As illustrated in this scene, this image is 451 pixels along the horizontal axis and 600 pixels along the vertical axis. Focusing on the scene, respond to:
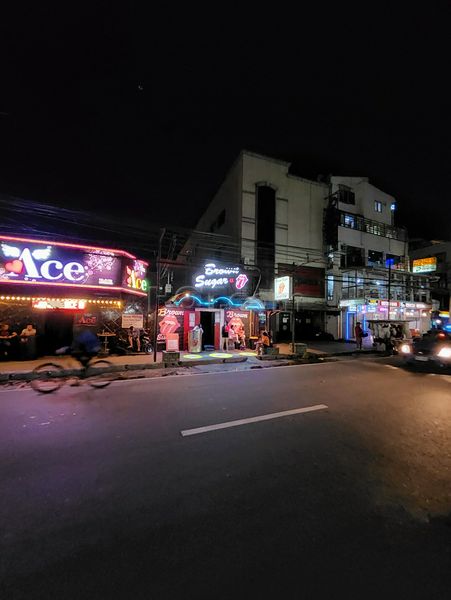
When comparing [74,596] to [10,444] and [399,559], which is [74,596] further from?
[10,444]

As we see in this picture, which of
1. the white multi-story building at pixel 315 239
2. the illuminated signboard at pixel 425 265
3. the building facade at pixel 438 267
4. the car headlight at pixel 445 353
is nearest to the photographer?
the car headlight at pixel 445 353

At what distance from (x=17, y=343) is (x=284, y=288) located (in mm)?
14792

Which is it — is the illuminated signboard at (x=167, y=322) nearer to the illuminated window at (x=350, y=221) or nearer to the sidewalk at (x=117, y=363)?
the sidewalk at (x=117, y=363)

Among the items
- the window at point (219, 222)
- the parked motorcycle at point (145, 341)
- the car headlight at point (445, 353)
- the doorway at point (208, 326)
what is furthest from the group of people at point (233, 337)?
the window at point (219, 222)

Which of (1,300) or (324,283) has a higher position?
(324,283)

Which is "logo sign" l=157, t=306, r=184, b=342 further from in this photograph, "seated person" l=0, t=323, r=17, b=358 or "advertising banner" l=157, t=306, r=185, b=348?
"seated person" l=0, t=323, r=17, b=358

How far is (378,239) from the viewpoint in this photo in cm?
3191

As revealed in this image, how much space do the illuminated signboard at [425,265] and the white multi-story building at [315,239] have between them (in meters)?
3.01

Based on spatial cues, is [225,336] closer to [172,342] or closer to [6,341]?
[172,342]

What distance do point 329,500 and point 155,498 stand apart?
190 cm

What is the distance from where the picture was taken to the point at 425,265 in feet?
113

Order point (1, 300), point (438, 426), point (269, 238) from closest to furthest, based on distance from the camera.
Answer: point (438, 426), point (1, 300), point (269, 238)

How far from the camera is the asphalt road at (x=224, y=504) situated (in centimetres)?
231

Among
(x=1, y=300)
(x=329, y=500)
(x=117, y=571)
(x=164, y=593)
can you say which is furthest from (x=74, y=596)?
(x=1, y=300)
